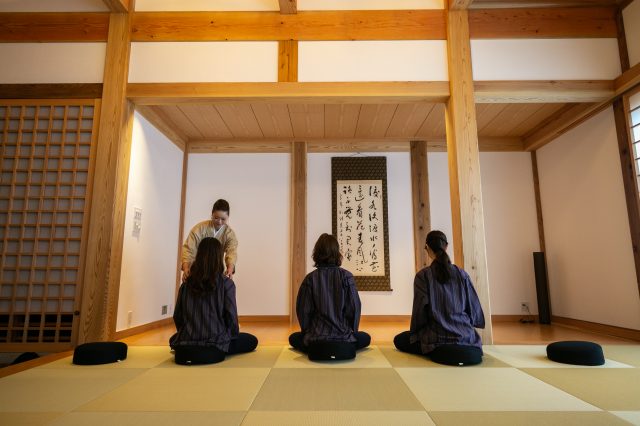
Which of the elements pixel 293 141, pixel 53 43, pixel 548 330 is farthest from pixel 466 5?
pixel 53 43

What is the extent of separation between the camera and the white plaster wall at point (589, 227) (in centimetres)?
370

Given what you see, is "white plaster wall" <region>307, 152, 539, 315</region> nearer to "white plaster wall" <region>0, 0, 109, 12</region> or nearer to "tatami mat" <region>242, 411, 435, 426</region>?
"white plaster wall" <region>0, 0, 109, 12</region>

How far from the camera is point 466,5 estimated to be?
343 centimetres

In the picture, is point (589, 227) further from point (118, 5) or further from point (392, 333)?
point (118, 5)

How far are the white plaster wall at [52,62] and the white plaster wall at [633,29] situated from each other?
498 centimetres

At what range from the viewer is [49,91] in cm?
343

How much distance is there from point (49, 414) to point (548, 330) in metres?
4.65

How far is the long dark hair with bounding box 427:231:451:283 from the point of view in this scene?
2.52 m

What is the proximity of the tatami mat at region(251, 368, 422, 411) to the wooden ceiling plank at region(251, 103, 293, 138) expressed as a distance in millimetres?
3181

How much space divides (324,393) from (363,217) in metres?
3.66

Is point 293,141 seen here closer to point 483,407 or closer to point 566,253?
point 566,253

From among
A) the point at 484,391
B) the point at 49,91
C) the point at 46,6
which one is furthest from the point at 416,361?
the point at 46,6

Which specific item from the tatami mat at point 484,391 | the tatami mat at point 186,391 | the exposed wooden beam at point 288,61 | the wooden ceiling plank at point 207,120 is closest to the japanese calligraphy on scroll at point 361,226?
the wooden ceiling plank at point 207,120

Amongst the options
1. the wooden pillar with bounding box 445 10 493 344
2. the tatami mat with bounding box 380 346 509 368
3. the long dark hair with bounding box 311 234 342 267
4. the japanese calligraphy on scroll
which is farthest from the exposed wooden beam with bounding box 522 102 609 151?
the long dark hair with bounding box 311 234 342 267
